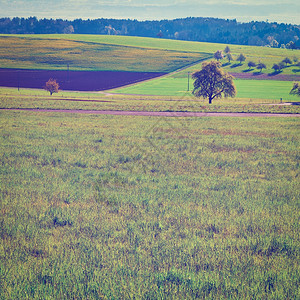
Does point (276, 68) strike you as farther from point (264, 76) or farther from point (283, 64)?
point (283, 64)

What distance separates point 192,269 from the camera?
27.4 ft

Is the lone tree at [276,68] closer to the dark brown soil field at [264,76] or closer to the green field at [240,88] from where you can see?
the dark brown soil field at [264,76]

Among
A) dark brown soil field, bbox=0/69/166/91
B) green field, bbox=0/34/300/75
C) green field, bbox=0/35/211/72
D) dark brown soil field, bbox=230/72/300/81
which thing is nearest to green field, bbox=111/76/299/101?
dark brown soil field, bbox=230/72/300/81

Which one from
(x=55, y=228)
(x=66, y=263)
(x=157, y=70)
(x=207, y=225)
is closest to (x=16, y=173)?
(x=55, y=228)

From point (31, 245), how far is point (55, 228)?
1315 millimetres

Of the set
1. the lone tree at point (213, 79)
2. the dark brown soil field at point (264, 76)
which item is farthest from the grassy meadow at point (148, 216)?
the dark brown soil field at point (264, 76)

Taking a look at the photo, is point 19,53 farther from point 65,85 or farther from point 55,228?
point 55,228

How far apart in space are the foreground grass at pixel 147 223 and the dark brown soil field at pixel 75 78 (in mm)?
91940

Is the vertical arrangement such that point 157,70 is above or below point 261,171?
above

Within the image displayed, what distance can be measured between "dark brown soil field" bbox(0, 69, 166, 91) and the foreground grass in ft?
302

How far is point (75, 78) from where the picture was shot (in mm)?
119250

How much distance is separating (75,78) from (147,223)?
11546 centimetres

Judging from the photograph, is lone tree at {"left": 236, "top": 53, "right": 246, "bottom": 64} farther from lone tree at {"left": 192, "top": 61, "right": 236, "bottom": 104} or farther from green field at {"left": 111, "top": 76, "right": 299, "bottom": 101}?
lone tree at {"left": 192, "top": 61, "right": 236, "bottom": 104}

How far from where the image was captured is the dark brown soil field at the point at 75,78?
110250 millimetres
